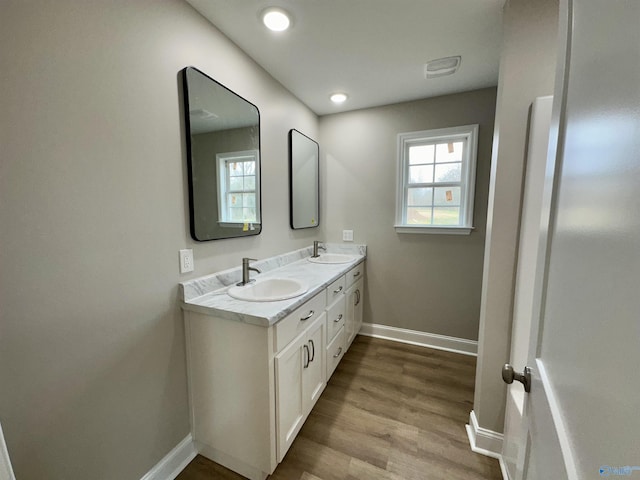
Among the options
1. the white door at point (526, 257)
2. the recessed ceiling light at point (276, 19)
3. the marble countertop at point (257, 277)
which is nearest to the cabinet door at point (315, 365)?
the marble countertop at point (257, 277)

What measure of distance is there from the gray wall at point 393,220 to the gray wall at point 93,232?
5.21 ft

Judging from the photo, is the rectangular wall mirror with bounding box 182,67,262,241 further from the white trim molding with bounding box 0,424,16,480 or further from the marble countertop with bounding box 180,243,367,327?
the white trim molding with bounding box 0,424,16,480

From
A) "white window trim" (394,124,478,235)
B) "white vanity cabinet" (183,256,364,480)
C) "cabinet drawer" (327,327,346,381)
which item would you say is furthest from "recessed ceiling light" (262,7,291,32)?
"cabinet drawer" (327,327,346,381)

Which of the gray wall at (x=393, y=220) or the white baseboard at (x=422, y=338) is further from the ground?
the gray wall at (x=393, y=220)

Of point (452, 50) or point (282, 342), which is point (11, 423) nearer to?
point (282, 342)

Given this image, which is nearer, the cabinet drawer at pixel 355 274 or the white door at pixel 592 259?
the white door at pixel 592 259

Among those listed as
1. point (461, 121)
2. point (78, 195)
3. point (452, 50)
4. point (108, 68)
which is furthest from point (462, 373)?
point (108, 68)

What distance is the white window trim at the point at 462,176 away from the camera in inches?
88.4

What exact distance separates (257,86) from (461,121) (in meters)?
1.79

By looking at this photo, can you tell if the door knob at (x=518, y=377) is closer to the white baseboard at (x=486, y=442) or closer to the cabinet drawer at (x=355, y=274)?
the white baseboard at (x=486, y=442)

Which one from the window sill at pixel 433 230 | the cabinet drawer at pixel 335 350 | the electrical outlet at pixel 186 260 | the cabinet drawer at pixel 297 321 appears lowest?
the cabinet drawer at pixel 335 350

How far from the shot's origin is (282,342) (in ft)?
4.03

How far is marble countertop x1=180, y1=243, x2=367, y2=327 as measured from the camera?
1182mm

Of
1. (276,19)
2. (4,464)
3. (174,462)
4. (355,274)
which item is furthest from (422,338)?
(276,19)
